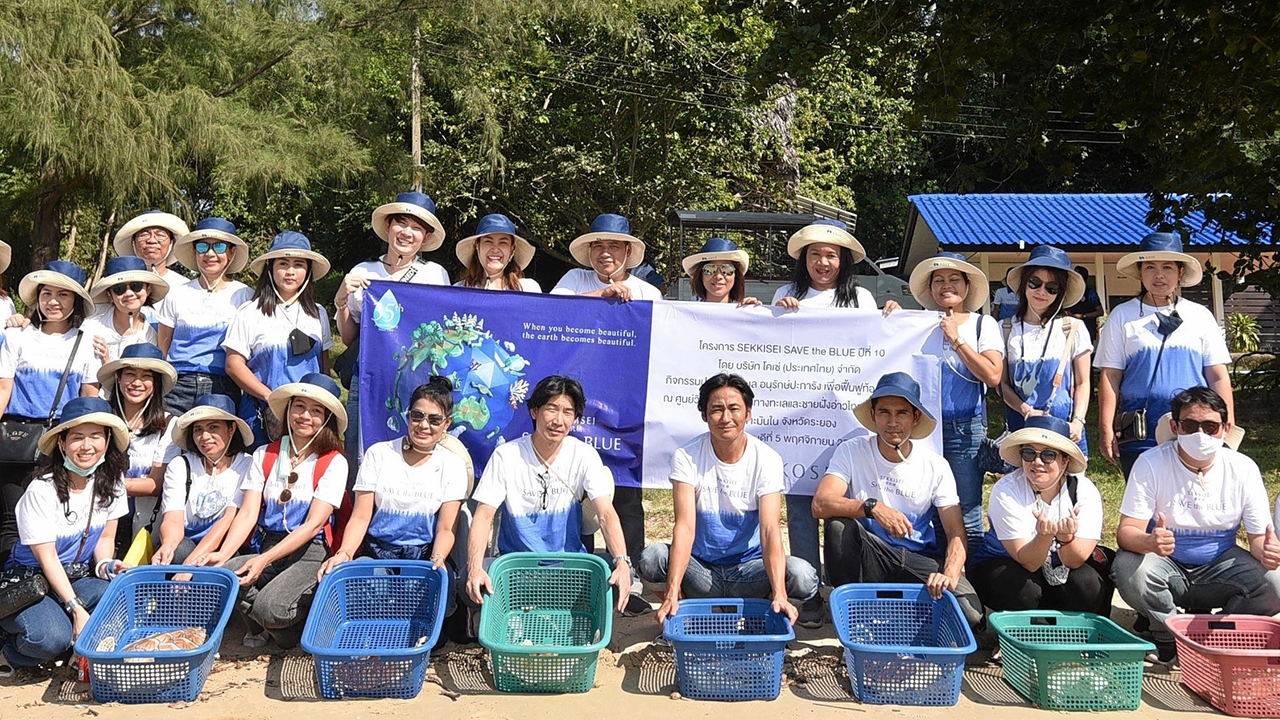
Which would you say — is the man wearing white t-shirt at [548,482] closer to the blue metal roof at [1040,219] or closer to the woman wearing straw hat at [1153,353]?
the woman wearing straw hat at [1153,353]

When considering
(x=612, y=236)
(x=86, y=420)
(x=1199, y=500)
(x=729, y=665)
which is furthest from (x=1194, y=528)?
(x=86, y=420)

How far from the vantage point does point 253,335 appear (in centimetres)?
538

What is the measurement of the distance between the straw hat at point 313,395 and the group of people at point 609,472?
0.01 metres

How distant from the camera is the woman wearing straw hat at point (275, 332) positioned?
537 centimetres

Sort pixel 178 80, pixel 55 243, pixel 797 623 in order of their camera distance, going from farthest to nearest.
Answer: pixel 55 243 < pixel 178 80 < pixel 797 623

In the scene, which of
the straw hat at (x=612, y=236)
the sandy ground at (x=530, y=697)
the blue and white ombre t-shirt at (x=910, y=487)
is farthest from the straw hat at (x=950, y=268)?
the sandy ground at (x=530, y=697)

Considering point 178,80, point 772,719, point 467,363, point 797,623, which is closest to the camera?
point 772,719

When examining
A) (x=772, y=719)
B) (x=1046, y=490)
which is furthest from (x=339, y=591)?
(x=1046, y=490)

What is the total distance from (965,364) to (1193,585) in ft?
4.65

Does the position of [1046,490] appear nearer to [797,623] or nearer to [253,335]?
[797,623]

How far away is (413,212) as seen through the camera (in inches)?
223

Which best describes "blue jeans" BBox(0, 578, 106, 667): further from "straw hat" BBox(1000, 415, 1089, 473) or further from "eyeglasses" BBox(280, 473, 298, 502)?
"straw hat" BBox(1000, 415, 1089, 473)

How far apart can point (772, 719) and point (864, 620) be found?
751mm

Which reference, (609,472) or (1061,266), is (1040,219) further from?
(609,472)
